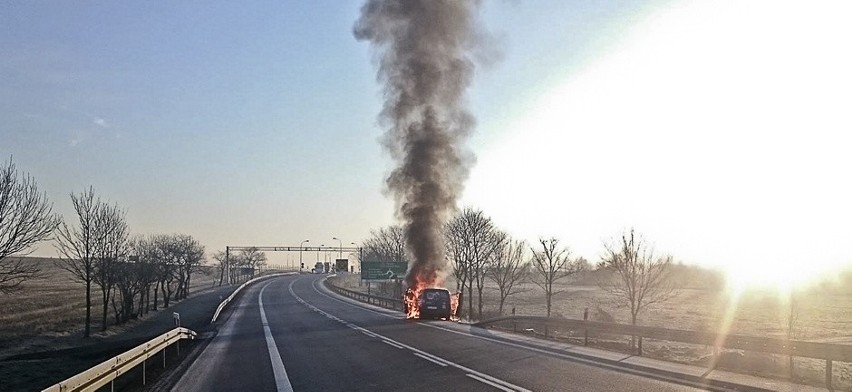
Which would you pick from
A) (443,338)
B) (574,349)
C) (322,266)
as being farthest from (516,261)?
(322,266)

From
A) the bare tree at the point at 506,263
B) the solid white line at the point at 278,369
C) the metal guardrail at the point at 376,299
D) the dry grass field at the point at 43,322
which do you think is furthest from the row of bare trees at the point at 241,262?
the solid white line at the point at 278,369

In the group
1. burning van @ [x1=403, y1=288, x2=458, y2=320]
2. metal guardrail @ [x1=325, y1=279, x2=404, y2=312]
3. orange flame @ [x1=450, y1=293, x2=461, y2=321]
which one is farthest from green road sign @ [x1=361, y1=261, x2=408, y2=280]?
burning van @ [x1=403, y1=288, x2=458, y2=320]

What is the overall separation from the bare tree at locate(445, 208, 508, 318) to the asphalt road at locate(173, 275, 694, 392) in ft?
87.2

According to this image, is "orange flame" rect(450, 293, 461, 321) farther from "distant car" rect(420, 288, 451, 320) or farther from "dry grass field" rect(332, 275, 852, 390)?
"dry grass field" rect(332, 275, 852, 390)

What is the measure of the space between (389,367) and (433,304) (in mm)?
21947

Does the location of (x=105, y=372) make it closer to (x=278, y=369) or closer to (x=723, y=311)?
(x=278, y=369)

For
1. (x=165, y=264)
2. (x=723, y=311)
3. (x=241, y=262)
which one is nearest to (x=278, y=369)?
(x=165, y=264)

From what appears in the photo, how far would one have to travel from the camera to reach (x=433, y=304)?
125 feet

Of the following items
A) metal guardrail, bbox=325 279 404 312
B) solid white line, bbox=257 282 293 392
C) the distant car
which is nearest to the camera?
solid white line, bbox=257 282 293 392

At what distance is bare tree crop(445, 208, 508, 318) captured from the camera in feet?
177

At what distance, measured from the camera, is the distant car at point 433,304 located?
125ft

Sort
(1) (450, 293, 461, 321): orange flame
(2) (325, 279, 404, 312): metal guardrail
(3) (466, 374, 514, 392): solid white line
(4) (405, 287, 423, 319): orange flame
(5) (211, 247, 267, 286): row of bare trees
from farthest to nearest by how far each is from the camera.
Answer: (5) (211, 247, 267, 286): row of bare trees
(2) (325, 279, 404, 312): metal guardrail
(1) (450, 293, 461, 321): orange flame
(4) (405, 287, 423, 319): orange flame
(3) (466, 374, 514, 392): solid white line

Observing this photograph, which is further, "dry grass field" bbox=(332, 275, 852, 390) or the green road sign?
the green road sign

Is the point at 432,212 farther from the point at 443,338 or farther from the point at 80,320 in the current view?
the point at 80,320
